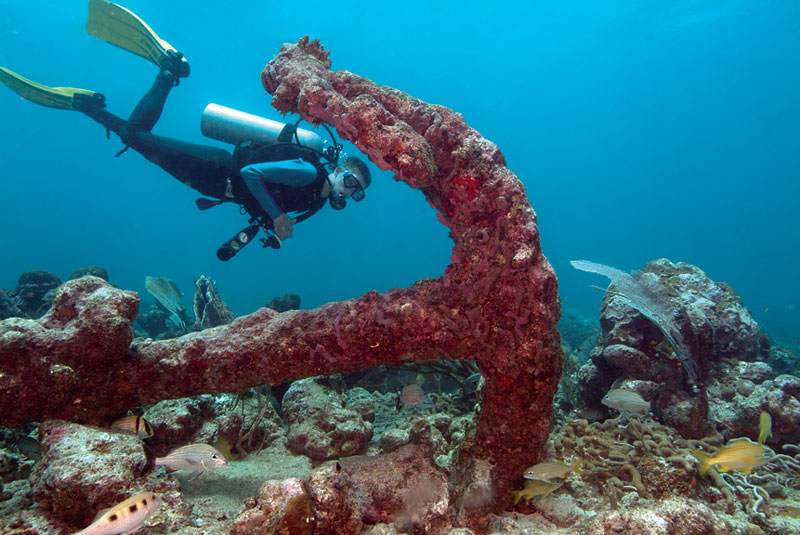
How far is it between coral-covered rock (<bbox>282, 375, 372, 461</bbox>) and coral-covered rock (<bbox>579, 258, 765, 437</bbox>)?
4.17m

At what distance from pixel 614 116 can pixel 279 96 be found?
101 meters

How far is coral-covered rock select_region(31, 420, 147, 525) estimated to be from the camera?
269cm

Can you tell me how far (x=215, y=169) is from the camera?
25.9 ft

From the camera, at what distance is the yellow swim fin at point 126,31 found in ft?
27.9

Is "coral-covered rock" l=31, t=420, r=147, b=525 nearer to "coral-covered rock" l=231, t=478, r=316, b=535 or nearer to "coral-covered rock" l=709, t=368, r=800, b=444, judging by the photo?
"coral-covered rock" l=231, t=478, r=316, b=535

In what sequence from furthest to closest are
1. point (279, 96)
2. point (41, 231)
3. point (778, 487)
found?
point (41, 231)
point (279, 96)
point (778, 487)

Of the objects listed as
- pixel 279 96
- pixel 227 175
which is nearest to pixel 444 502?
pixel 279 96

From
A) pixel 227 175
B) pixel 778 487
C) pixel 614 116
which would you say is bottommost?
pixel 778 487

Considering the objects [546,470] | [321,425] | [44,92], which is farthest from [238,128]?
[546,470]

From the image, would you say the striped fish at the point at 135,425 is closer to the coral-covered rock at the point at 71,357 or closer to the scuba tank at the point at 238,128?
the coral-covered rock at the point at 71,357

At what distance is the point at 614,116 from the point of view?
8556 centimetres

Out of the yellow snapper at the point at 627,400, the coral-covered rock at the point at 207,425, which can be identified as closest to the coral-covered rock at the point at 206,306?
the coral-covered rock at the point at 207,425

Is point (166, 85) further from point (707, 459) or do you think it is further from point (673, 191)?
point (673, 191)

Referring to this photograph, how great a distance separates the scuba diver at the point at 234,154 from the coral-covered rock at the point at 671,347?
16.6ft
